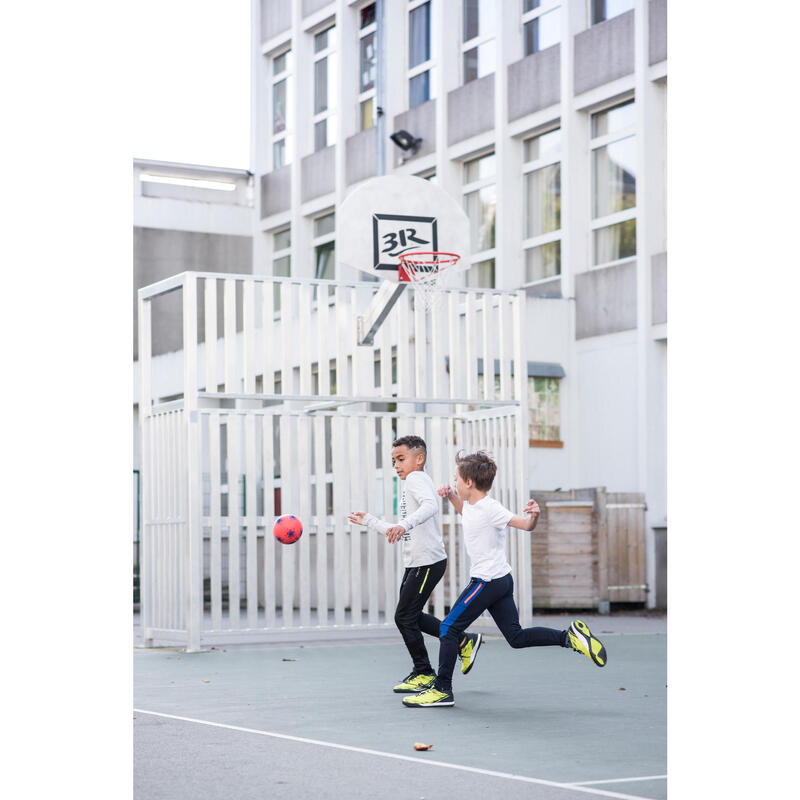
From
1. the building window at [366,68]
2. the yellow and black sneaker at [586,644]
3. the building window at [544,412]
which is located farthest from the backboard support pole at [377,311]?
the building window at [366,68]

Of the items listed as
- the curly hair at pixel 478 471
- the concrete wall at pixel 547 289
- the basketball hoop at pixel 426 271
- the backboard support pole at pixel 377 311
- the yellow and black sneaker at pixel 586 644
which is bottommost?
the yellow and black sneaker at pixel 586 644

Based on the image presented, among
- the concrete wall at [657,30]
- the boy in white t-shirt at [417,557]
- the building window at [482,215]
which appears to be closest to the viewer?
the boy in white t-shirt at [417,557]

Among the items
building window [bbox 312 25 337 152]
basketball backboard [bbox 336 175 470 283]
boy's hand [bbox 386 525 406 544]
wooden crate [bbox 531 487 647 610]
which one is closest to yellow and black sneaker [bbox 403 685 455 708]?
boy's hand [bbox 386 525 406 544]

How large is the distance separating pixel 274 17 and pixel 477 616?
21.8m

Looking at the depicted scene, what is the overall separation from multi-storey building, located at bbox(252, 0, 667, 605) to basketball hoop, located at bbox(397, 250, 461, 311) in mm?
5473

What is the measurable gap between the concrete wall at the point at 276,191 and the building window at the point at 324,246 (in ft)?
3.11

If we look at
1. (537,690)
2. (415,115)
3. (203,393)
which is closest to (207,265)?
(415,115)

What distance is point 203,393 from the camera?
45.7 ft

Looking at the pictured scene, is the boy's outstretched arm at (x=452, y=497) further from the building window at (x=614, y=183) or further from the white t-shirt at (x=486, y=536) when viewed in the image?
the building window at (x=614, y=183)

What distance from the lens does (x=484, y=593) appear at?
924 centimetres

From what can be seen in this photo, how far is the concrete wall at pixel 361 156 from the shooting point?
25.5 m

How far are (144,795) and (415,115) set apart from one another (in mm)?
19362

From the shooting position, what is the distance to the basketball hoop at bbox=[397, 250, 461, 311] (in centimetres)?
1404
